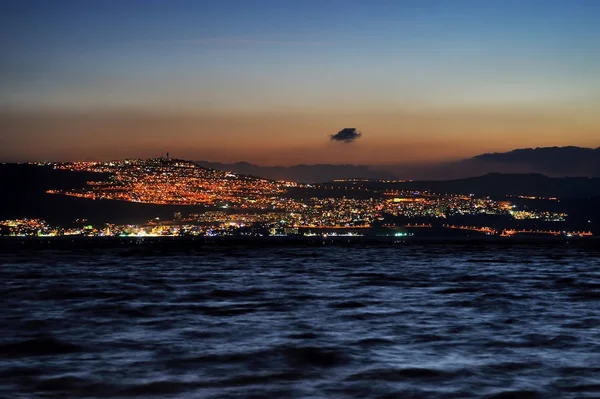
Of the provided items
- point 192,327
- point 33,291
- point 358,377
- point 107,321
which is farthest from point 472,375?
point 33,291

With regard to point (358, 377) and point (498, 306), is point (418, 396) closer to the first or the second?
point (358, 377)

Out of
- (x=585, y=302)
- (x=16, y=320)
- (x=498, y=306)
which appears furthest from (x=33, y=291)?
(x=585, y=302)

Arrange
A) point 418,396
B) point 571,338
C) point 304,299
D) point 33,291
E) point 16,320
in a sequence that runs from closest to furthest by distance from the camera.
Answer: point 418,396 < point 571,338 < point 16,320 < point 304,299 < point 33,291

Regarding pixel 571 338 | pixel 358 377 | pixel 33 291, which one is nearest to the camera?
pixel 358 377

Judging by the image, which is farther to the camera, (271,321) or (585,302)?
(585,302)

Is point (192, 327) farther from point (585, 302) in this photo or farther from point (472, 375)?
point (585, 302)

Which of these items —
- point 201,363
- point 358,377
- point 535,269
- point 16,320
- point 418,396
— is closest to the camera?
point 418,396

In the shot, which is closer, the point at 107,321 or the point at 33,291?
the point at 107,321
